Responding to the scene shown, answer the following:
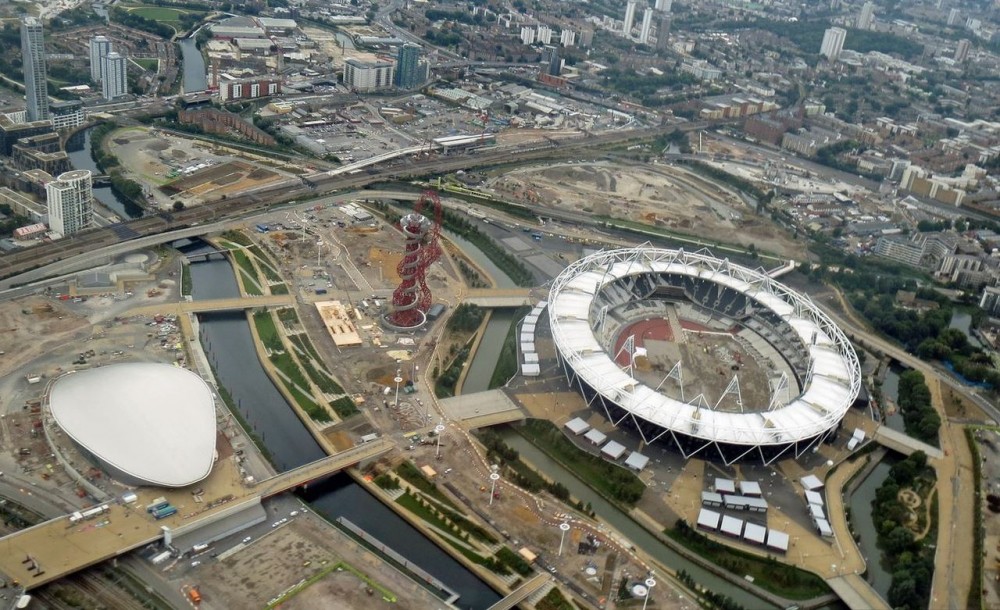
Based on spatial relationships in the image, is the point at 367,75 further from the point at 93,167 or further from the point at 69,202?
the point at 69,202

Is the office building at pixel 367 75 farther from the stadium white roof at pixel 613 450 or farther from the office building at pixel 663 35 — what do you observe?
the stadium white roof at pixel 613 450

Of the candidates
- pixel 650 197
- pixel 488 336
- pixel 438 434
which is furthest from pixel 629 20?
pixel 438 434

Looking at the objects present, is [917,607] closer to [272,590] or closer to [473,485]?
[473,485]

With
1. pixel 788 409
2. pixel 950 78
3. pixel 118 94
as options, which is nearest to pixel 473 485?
pixel 788 409

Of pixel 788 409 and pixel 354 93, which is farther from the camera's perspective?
pixel 354 93

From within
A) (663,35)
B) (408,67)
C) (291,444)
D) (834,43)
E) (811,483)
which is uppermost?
(834,43)

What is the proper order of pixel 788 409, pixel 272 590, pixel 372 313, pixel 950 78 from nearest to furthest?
pixel 272 590 < pixel 788 409 < pixel 372 313 < pixel 950 78
